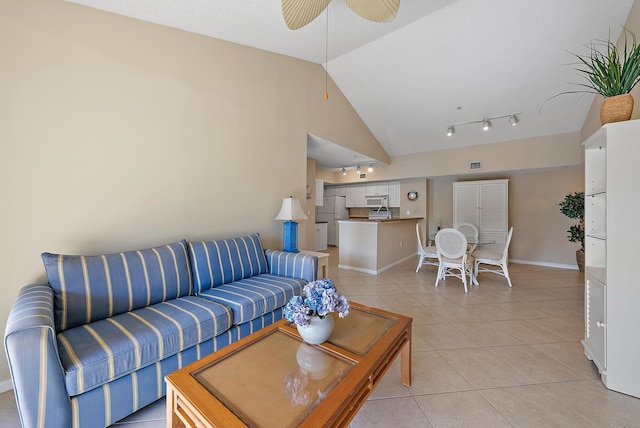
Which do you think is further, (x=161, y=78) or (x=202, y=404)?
(x=161, y=78)

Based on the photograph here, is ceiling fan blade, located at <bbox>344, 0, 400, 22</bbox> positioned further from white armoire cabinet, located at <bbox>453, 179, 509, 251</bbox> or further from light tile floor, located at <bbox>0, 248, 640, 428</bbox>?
white armoire cabinet, located at <bbox>453, 179, 509, 251</bbox>

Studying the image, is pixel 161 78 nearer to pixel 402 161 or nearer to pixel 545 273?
pixel 402 161

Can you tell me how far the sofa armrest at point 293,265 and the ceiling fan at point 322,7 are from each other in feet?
7.04

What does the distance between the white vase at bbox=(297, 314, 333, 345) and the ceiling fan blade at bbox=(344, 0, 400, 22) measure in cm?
229

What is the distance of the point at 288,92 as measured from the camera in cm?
329

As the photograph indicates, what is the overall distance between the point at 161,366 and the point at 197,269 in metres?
0.81

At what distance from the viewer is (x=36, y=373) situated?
1020 mm

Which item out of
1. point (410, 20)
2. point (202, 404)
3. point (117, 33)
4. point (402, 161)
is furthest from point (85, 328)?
point (402, 161)

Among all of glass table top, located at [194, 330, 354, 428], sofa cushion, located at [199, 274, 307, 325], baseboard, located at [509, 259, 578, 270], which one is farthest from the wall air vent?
glass table top, located at [194, 330, 354, 428]

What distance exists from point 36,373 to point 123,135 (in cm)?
173

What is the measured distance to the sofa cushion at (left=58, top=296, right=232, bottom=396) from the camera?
1.14 m

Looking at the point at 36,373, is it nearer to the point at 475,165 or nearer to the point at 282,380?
the point at 282,380

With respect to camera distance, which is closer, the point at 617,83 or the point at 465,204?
the point at 617,83

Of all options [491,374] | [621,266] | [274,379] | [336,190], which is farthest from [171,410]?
[336,190]
